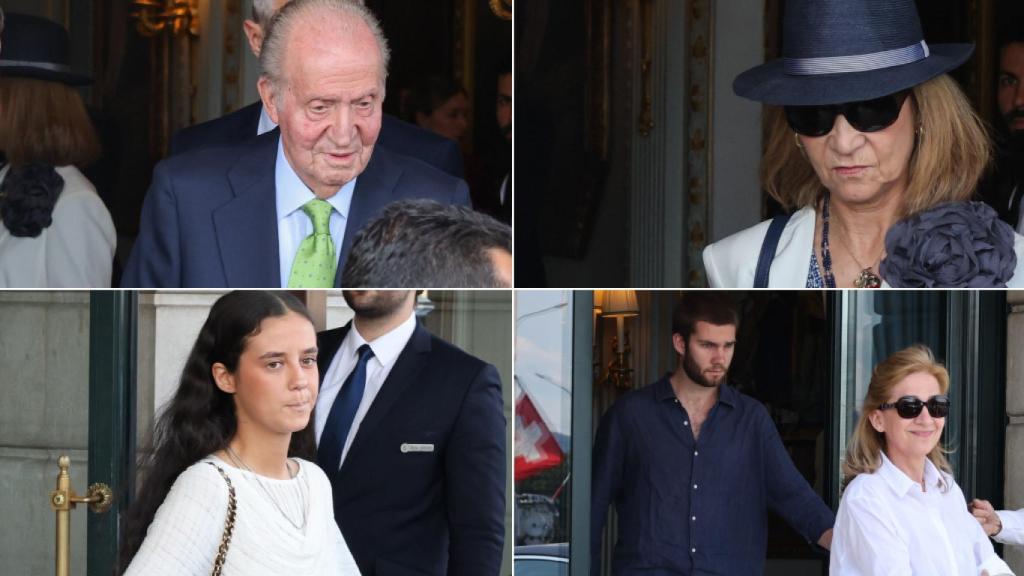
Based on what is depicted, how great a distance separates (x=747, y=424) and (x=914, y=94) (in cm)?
110

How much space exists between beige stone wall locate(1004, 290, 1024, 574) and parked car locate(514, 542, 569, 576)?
1.36 meters

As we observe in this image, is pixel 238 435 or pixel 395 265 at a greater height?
pixel 395 265

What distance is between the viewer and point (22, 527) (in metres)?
5.81

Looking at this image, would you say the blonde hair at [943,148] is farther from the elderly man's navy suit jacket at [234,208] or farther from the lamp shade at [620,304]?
the elderly man's navy suit jacket at [234,208]

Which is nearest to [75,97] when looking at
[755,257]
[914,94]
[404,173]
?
[404,173]

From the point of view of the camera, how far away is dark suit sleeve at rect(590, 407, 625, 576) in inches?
225

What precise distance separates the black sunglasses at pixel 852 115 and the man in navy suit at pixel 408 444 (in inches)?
46.7

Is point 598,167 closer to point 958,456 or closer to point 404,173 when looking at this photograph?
point 404,173

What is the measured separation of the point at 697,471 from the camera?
5.69 meters

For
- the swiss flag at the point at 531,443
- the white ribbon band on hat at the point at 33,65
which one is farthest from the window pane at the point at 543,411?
the white ribbon band on hat at the point at 33,65

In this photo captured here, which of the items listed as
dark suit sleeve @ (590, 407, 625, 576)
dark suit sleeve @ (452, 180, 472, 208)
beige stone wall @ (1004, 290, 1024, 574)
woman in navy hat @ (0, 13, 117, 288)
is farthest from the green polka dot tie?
beige stone wall @ (1004, 290, 1024, 574)

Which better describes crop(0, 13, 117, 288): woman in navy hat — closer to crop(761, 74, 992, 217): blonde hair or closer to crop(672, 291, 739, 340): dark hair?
crop(672, 291, 739, 340): dark hair

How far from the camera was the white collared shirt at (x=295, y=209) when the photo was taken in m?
5.70

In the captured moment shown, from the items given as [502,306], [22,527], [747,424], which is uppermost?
[502,306]
